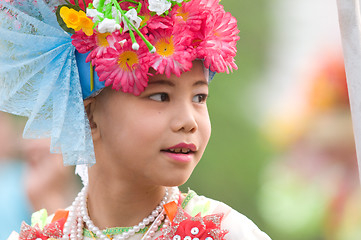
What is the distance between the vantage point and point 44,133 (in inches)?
78.7

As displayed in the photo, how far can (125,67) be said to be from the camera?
1897 millimetres

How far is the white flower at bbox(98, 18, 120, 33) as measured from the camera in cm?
181

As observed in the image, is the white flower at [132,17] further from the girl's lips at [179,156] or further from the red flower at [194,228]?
the red flower at [194,228]

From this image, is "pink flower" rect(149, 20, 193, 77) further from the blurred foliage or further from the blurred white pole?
the blurred foliage

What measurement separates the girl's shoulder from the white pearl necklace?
57mm

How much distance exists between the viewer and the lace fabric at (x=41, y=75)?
1.96 metres

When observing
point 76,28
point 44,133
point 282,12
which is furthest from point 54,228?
point 282,12

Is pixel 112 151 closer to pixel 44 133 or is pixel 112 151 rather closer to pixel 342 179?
pixel 44 133

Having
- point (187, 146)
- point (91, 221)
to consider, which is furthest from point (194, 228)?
point (91, 221)

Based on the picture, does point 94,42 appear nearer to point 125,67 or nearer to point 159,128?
point 125,67

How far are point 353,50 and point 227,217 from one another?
2.53ft

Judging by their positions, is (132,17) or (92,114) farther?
(92,114)

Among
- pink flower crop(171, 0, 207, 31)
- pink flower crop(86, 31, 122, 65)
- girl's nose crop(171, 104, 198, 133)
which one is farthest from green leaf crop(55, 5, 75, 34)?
girl's nose crop(171, 104, 198, 133)

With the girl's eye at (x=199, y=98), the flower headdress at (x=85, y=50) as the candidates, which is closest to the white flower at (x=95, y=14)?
the flower headdress at (x=85, y=50)
